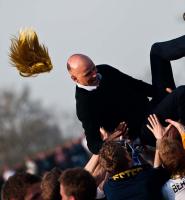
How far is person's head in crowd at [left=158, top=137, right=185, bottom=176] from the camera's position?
6.57 m

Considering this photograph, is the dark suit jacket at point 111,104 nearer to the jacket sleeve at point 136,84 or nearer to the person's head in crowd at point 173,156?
the jacket sleeve at point 136,84

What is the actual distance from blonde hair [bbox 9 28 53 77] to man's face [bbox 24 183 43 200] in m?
0.89

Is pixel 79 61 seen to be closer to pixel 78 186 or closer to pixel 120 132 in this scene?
pixel 120 132

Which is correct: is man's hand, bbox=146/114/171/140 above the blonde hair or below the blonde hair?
below

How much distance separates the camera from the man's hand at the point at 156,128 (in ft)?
22.8

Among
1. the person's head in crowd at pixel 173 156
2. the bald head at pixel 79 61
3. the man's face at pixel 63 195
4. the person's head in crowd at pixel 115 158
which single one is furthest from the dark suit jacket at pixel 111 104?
the man's face at pixel 63 195

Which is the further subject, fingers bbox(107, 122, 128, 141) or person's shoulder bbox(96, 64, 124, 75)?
person's shoulder bbox(96, 64, 124, 75)

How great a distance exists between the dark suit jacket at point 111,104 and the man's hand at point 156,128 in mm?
243

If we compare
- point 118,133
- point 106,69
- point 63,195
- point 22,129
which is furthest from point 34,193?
point 22,129

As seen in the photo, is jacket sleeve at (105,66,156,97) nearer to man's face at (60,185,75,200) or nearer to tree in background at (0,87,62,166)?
man's face at (60,185,75,200)

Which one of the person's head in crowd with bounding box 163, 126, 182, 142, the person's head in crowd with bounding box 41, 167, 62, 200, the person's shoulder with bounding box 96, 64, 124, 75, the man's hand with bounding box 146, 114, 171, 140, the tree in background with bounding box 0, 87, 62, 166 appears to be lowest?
the tree in background with bounding box 0, 87, 62, 166

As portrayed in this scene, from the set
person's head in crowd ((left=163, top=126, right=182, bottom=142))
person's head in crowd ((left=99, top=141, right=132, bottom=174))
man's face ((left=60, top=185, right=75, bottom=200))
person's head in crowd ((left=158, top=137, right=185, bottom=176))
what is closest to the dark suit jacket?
person's head in crowd ((left=163, top=126, right=182, bottom=142))

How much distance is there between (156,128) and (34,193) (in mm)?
1023

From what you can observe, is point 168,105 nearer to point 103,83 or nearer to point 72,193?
point 103,83
